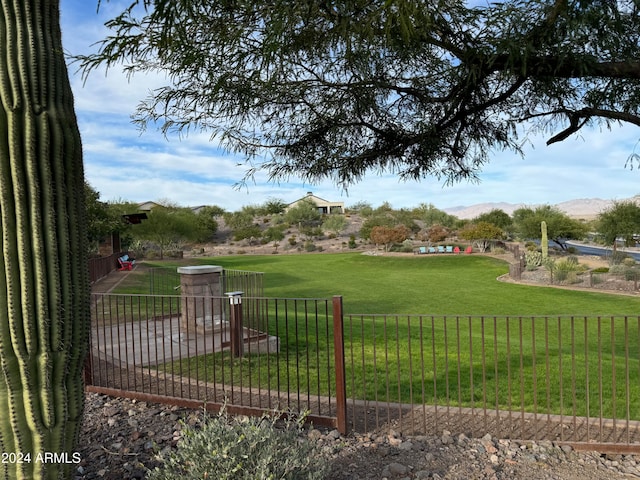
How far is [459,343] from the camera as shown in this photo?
17.8ft

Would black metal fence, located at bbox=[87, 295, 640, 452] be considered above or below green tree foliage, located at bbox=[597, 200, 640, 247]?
below

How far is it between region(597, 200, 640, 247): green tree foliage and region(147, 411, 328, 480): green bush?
35.7 metres

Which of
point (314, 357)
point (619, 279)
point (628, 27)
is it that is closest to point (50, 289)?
point (628, 27)

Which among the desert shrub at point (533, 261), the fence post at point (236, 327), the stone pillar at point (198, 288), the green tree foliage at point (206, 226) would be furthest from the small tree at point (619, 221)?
the green tree foliage at point (206, 226)

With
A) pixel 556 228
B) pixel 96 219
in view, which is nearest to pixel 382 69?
pixel 96 219

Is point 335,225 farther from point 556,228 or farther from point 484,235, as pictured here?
point 484,235

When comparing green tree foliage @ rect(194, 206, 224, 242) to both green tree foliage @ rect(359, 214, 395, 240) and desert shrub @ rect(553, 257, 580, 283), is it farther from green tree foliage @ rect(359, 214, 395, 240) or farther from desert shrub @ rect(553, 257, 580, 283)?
desert shrub @ rect(553, 257, 580, 283)

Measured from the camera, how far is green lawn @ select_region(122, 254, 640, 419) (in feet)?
17.3

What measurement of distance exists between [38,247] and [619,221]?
39417 mm

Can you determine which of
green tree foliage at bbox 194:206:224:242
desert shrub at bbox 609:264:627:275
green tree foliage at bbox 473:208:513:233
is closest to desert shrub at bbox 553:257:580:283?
desert shrub at bbox 609:264:627:275

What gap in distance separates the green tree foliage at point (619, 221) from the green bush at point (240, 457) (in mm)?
35687

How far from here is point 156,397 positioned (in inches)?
204

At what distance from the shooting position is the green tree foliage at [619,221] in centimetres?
3341

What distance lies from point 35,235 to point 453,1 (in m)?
2.57
